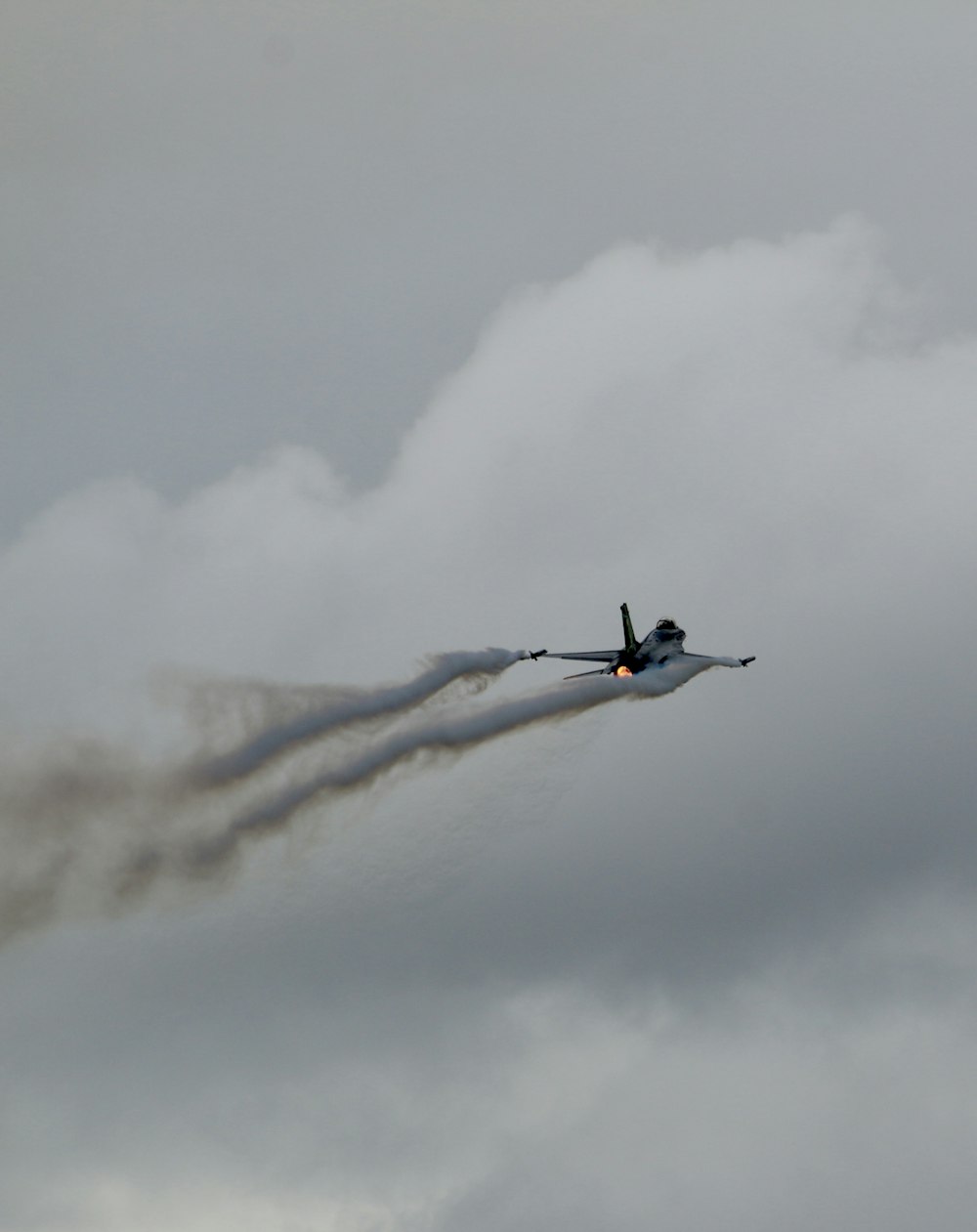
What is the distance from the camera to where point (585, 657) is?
→ 11469cm

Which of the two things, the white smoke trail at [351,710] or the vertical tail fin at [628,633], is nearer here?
the white smoke trail at [351,710]

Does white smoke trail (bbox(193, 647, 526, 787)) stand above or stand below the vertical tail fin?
below

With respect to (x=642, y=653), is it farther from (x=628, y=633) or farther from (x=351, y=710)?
(x=351, y=710)

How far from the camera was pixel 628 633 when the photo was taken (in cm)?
11519

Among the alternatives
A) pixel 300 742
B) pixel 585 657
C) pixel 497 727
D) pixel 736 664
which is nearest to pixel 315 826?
pixel 300 742

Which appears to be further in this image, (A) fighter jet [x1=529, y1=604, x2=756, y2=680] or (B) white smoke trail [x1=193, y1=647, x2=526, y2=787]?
(A) fighter jet [x1=529, y1=604, x2=756, y2=680]

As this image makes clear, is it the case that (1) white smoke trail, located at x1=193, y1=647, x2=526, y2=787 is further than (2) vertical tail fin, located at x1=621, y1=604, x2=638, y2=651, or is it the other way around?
(2) vertical tail fin, located at x1=621, y1=604, x2=638, y2=651

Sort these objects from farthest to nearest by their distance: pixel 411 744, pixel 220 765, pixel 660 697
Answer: pixel 660 697
pixel 411 744
pixel 220 765

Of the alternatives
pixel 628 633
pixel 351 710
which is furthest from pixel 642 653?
pixel 351 710

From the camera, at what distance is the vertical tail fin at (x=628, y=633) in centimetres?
11481

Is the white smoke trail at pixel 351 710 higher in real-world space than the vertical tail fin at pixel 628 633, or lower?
lower

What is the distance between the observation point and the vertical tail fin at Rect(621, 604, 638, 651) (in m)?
115

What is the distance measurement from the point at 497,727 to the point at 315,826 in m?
11.2

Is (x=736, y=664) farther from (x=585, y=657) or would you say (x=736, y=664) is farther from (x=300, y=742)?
(x=300, y=742)
